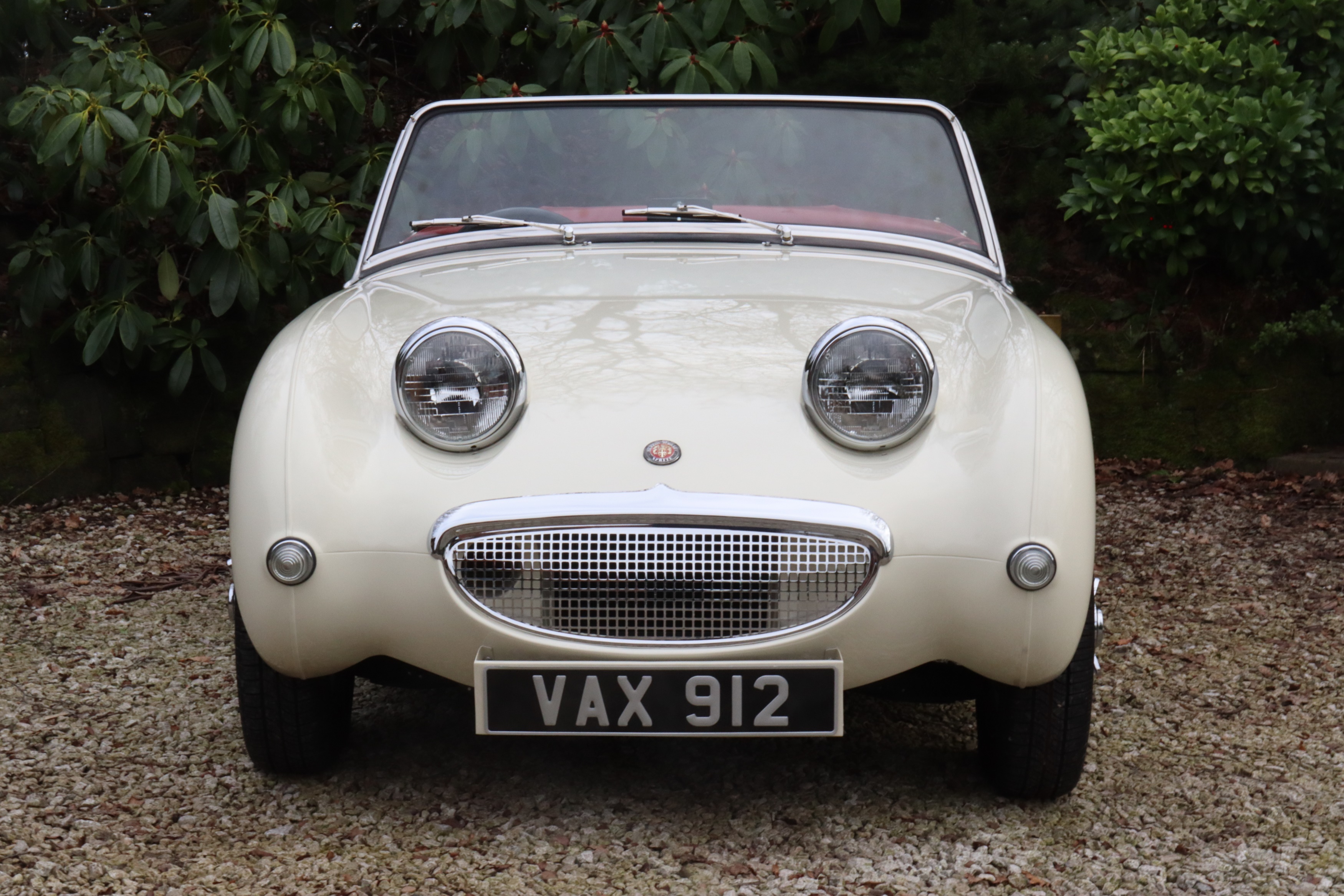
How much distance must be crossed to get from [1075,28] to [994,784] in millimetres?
4752

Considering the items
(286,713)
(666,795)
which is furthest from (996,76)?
(286,713)

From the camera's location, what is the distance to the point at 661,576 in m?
2.05

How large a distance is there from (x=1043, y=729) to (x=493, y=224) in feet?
5.20

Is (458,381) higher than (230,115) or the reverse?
the reverse

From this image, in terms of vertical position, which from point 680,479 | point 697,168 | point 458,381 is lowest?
point 680,479

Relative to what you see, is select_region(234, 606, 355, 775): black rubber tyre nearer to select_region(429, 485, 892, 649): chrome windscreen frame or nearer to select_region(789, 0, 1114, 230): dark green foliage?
select_region(429, 485, 892, 649): chrome windscreen frame

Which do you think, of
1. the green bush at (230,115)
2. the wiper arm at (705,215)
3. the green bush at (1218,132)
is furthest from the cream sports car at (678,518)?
the green bush at (1218,132)

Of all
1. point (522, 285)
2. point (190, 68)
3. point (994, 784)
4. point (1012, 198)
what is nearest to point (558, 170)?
point (522, 285)

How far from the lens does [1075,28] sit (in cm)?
622

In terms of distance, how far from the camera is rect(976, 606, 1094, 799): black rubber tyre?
231cm

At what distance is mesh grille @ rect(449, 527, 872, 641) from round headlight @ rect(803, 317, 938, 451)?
0.20m

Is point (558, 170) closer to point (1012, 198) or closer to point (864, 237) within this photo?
point (864, 237)

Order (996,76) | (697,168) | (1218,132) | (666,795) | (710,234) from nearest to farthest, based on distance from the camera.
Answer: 1. (666,795)
2. (710,234)
3. (697,168)
4. (1218,132)
5. (996,76)

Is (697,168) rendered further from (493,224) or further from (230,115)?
(230,115)
